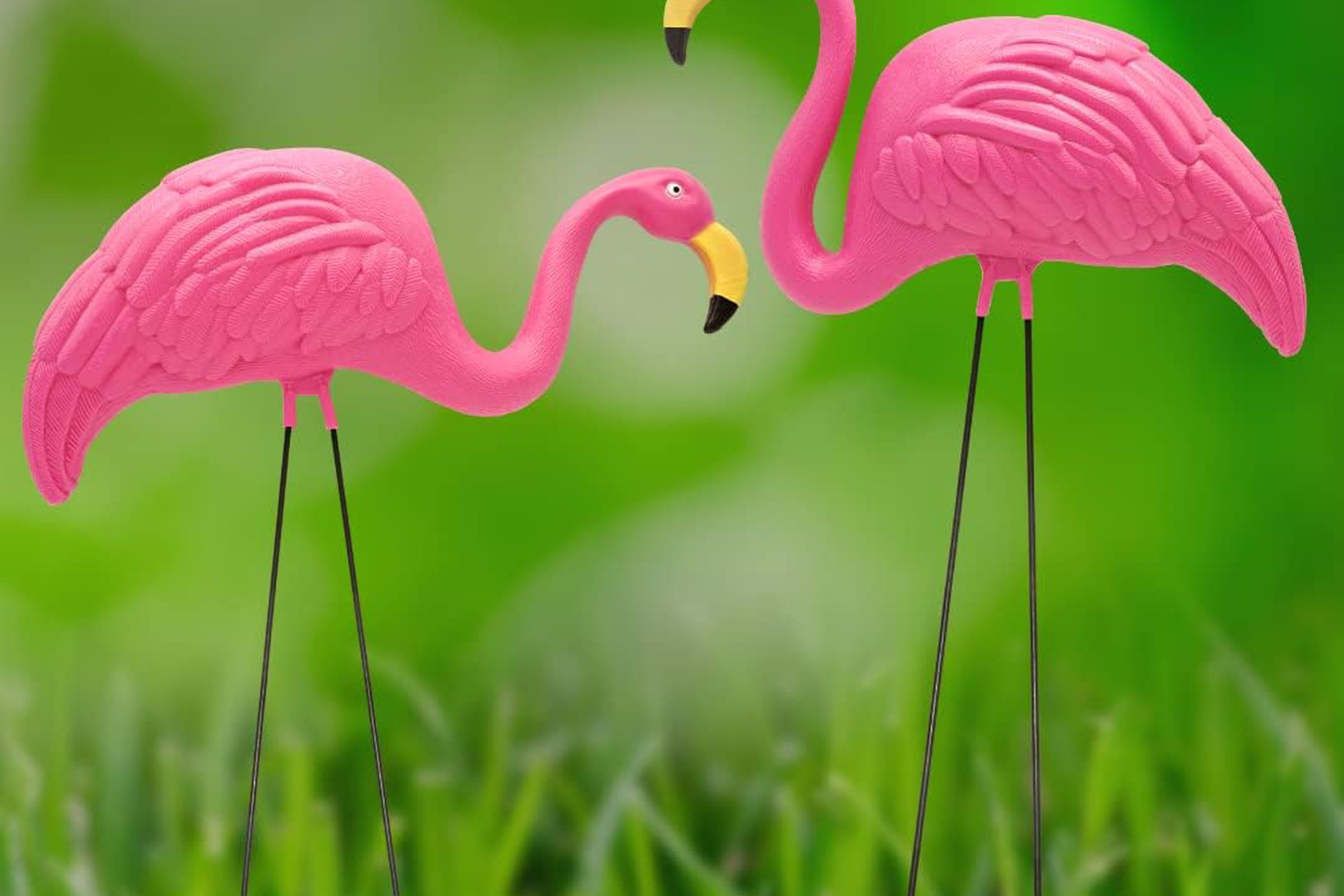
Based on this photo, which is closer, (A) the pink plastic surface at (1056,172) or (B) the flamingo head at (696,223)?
(A) the pink plastic surface at (1056,172)

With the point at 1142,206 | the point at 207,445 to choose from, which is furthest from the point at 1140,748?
the point at 207,445

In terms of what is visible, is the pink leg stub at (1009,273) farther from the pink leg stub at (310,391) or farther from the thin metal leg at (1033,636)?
the pink leg stub at (310,391)

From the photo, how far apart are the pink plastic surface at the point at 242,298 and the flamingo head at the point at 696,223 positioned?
1.04 ft

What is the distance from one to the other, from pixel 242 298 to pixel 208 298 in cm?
4

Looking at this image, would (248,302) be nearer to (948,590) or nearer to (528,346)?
(528,346)

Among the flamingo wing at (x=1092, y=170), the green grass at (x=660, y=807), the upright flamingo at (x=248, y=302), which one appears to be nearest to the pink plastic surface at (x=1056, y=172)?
the flamingo wing at (x=1092, y=170)

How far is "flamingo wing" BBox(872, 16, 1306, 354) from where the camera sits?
70.1 inches

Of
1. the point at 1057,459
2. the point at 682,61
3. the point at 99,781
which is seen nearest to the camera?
the point at 682,61

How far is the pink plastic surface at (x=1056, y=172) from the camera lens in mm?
1781

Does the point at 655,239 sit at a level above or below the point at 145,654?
above

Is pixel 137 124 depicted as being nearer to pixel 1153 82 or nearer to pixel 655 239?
pixel 655 239

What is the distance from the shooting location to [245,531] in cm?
262

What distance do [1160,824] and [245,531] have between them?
1.83 metres

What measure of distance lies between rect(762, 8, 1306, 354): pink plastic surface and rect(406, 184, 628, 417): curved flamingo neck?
35 cm
